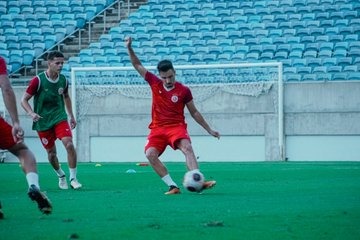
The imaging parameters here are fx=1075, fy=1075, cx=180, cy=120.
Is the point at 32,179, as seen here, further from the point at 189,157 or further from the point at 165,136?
the point at 165,136

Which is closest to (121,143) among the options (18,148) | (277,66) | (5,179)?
(277,66)

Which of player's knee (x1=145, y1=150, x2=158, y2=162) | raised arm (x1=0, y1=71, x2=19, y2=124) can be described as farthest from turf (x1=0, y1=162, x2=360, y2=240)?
raised arm (x1=0, y1=71, x2=19, y2=124)

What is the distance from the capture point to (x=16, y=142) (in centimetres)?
1111

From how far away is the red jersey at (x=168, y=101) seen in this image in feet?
51.5

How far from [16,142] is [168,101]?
4.88 m

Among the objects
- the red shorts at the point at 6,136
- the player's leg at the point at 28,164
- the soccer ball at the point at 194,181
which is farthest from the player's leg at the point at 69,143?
the red shorts at the point at 6,136

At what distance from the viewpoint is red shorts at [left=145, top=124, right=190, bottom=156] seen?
51.3 ft

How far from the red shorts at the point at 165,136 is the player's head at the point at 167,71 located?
647 millimetres

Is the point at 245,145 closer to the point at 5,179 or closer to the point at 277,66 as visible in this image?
the point at 277,66

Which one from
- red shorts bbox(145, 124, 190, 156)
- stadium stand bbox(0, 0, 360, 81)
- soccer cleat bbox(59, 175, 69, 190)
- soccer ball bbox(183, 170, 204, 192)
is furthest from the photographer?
stadium stand bbox(0, 0, 360, 81)

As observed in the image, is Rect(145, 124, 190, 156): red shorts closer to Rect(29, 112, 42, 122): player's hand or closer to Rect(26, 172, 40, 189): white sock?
Rect(29, 112, 42, 122): player's hand

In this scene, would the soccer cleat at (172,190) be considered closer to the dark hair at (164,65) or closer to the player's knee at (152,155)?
the player's knee at (152,155)

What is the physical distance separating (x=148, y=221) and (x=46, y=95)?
22.5 feet

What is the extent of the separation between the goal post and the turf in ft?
30.3
